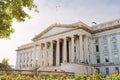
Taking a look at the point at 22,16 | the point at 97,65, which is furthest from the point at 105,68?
the point at 22,16

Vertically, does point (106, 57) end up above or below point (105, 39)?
below

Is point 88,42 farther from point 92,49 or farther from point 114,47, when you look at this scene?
point 114,47

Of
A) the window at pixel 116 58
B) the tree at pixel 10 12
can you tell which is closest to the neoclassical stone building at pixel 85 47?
the window at pixel 116 58

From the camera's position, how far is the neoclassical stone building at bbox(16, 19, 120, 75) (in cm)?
4600

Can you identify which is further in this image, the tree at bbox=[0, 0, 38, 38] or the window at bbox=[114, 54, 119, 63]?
the window at bbox=[114, 54, 119, 63]

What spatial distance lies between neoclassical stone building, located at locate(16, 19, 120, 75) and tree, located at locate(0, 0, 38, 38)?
1111 inches

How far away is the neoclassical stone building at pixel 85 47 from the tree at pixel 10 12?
28.2m

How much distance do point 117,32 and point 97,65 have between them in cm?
1137

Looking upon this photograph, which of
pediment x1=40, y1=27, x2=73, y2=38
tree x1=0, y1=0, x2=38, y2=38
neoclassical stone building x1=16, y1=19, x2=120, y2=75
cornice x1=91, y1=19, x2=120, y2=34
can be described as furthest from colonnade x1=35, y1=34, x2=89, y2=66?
tree x1=0, y1=0, x2=38, y2=38

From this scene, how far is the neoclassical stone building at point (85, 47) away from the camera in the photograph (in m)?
46.0

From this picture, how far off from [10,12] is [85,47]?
3609 centimetres

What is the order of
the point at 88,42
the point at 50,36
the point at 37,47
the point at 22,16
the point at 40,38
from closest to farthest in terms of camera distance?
the point at 22,16
the point at 88,42
the point at 50,36
the point at 40,38
the point at 37,47

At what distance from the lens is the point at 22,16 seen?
15.6m

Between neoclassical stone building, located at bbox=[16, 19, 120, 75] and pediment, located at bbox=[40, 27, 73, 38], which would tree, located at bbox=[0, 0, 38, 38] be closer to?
neoclassical stone building, located at bbox=[16, 19, 120, 75]
